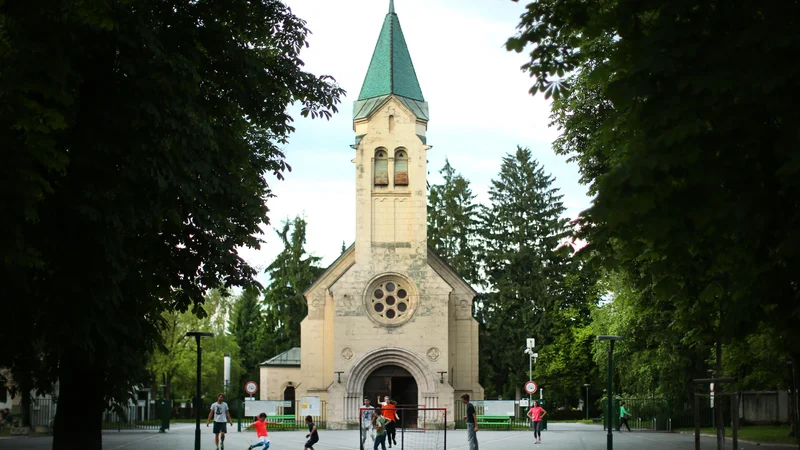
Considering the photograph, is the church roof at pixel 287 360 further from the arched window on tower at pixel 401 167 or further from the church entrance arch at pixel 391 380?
the arched window on tower at pixel 401 167

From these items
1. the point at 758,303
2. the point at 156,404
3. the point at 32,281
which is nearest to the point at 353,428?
the point at 156,404

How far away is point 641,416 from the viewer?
46.0 m

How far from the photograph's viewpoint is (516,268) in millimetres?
→ 73312

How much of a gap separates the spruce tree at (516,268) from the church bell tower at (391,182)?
75.9 ft

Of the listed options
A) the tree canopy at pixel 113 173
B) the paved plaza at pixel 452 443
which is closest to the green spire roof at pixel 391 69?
the paved plaza at pixel 452 443

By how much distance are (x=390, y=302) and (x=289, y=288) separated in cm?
3356

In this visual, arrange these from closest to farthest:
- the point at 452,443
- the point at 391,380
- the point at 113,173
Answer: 1. the point at 113,173
2. the point at 452,443
3. the point at 391,380

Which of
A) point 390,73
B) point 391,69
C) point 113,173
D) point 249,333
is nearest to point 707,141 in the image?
point 113,173

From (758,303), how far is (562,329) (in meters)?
62.0

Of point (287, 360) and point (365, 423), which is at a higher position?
point (287, 360)

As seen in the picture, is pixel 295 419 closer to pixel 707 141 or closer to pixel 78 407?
pixel 78 407

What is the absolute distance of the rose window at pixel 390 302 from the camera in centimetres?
4591

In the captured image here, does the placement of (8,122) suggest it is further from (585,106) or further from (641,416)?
(641,416)

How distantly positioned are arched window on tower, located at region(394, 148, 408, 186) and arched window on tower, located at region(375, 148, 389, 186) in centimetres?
45
